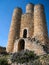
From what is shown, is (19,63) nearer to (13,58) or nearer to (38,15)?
(13,58)

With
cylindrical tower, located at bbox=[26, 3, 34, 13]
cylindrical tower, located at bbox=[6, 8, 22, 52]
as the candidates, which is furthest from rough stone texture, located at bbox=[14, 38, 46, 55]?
cylindrical tower, located at bbox=[26, 3, 34, 13]

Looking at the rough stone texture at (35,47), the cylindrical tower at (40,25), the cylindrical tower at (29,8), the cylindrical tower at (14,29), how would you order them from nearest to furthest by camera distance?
the rough stone texture at (35,47)
the cylindrical tower at (40,25)
the cylindrical tower at (14,29)
the cylindrical tower at (29,8)

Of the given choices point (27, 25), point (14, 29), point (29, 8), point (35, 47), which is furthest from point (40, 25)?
point (29, 8)

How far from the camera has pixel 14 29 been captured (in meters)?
26.0

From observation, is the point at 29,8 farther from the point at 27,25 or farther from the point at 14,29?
the point at 14,29

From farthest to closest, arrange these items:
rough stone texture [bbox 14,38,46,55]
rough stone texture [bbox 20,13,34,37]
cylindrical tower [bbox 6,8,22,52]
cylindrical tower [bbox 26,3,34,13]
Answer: cylindrical tower [bbox 26,3,34,13] < rough stone texture [bbox 20,13,34,37] < cylindrical tower [bbox 6,8,22,52] < rough stone texture [bbox 14,38,46,55]

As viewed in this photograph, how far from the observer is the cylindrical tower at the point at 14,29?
24.9 meters

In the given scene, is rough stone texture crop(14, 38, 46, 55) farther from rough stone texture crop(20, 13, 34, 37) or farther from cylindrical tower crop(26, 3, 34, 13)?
cylindrical tower crop(26, 3, 34, 13)

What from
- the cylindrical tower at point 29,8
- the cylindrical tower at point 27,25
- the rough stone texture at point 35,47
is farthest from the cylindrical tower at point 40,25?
the cylindrical tower at point 29,8

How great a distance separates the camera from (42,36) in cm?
2295

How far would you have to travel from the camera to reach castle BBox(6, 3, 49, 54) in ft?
75.6

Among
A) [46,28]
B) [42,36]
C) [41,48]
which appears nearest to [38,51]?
[41,48]

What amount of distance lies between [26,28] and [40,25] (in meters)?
2.92

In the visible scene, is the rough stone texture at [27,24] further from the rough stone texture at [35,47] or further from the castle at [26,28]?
the rough stone texture at [35,47]
